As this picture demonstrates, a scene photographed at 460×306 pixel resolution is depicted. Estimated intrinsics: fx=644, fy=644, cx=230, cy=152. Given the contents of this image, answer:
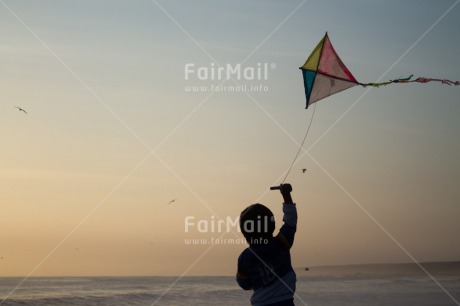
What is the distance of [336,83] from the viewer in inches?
346

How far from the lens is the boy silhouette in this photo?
13.1 feet

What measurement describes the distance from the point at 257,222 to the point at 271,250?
20 cm

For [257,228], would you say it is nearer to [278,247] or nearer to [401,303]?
[278,247]

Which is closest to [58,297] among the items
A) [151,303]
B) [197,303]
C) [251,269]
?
[151,303]

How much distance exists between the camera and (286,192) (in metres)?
4.04

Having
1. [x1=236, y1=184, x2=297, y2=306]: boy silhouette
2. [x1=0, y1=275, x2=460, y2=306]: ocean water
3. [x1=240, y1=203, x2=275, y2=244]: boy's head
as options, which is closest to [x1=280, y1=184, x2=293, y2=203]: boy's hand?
[x1=236, y1=184, x2=297, y2=306]: boy silhouette

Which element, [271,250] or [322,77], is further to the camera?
[322,77]

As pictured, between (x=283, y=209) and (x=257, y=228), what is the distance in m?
0.21

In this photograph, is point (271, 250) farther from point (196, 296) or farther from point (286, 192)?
point (196, 296)

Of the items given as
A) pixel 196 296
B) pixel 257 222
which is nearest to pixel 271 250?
pixel 257 222

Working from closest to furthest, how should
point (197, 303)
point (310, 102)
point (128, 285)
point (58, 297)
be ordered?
point (310, 102) < point (197, 303) < point (58, 297) < point (128, 285)

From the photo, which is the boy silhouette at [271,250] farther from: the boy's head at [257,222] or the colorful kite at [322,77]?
the colorful kite at [322,77]

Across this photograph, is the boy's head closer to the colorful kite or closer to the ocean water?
the colorful kite

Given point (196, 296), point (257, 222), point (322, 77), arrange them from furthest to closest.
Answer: point (196, 296) < point (322, 77) < point (257, 222)
